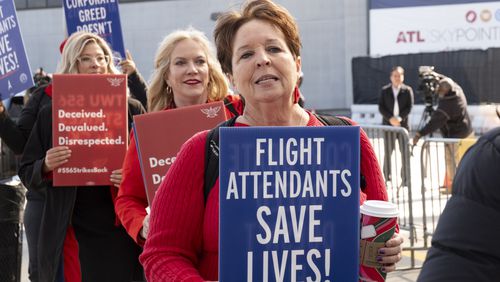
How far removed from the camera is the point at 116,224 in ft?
14.2

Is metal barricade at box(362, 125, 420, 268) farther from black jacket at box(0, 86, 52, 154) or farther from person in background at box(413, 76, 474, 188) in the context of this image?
black jacket at box(0, 86, 52, 154)

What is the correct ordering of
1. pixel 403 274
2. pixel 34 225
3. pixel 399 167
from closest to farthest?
1. pixel 34 225
2. pixel 403 274
3. pixel 399 167

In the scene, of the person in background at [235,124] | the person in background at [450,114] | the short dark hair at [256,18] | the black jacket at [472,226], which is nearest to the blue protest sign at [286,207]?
the person in background at [235,124]

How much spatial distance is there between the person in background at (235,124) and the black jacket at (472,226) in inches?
33.2

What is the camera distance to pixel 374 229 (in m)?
2.08

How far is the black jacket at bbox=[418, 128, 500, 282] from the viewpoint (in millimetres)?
1210

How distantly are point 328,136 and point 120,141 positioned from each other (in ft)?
7.81

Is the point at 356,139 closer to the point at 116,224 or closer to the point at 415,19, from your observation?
the point at 116,224

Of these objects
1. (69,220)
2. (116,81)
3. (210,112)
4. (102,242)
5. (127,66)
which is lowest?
(102,242)

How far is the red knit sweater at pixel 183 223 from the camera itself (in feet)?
7.48

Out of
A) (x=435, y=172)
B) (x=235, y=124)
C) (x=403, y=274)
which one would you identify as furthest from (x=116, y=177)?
(x=435, y=172)

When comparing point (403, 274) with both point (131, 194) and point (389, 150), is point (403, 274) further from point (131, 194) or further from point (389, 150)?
point (131, 194)

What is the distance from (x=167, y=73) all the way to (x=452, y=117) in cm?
859

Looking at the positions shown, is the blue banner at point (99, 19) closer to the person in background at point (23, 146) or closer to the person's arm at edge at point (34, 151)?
the person in background at point (23, 146)
